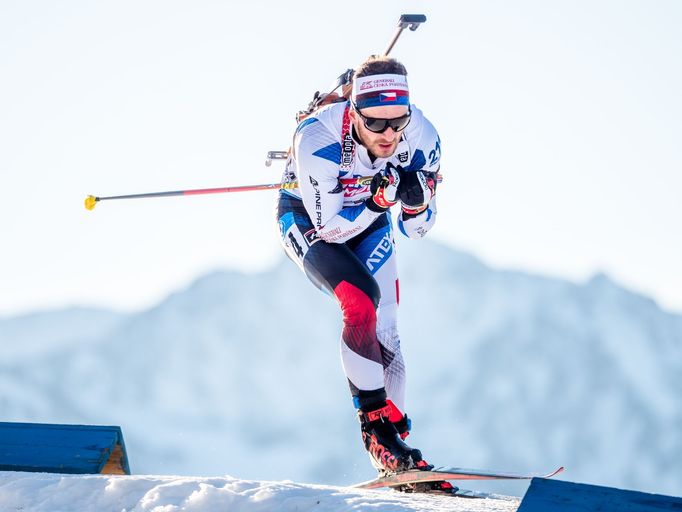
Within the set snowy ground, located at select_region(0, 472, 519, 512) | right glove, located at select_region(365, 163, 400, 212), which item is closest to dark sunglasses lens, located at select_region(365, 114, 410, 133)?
right glove, located at select_region(365, 163, 400, 212)

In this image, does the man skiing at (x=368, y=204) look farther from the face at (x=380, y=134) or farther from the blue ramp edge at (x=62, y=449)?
the blue ramp edge at (x=62, y=449)

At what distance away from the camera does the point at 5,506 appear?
21.3ft

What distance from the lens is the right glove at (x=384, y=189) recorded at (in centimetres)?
802

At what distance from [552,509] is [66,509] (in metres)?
2.62

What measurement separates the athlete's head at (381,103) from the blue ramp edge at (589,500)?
2.99m

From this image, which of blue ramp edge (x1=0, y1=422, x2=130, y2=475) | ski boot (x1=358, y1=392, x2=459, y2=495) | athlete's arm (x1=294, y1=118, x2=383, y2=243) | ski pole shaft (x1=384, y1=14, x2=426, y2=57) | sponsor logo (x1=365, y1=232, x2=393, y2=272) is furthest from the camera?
ski pole shaft (x1=384, y1=14, x2=426, y2=57)

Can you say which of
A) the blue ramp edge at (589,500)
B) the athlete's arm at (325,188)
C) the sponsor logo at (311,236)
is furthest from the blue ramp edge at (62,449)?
the blue ramp edge at (589,500)

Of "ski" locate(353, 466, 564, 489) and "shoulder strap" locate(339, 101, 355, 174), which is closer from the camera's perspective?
"ski" locate(353, 466, 564, 489)

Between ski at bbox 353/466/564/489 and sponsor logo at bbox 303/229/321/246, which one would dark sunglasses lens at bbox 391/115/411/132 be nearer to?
sponsor logo at bbox 303/229/321/246

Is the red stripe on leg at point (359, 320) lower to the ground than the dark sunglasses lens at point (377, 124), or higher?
lower

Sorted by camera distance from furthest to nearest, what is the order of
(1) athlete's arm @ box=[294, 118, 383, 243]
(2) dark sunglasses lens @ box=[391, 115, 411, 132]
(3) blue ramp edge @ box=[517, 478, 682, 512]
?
1. (1) athlete's arm @ box=[294, 118, 383, 243]
2. (2) dark sunglasses lens @ box=[391, 115, 411, 132]
3. (3) blue ramp edge @ box=[517, 478, 682, 512]

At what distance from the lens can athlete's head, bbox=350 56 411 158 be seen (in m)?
7.98

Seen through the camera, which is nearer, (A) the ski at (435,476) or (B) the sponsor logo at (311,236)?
(A) the ski at (435,476)

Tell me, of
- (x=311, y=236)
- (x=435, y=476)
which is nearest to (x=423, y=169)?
(x=311, y=236)
